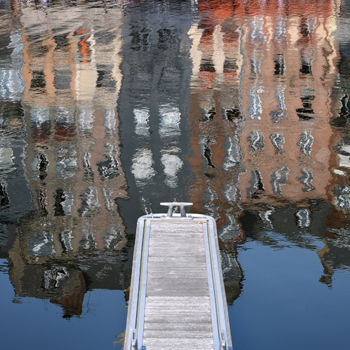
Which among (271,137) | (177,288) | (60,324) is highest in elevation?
(177,288)

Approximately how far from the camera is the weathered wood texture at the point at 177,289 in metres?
11.2

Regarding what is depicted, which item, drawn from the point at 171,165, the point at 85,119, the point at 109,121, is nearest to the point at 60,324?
the point at 171,165

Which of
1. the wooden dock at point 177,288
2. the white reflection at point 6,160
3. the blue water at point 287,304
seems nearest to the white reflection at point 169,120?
the white reflection at point 6,160

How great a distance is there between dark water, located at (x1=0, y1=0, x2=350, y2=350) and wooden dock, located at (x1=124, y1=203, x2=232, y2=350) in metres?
1.38

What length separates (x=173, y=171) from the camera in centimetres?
2167

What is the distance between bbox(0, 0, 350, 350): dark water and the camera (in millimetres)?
14789

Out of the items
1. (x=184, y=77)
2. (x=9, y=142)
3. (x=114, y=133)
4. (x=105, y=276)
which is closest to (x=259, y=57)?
(x=184, y=77)

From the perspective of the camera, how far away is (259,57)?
3634cm

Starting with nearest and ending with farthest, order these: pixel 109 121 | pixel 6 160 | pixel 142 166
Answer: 1. pixel 142 166
2. pixel 6 160
3. pixel 109 121

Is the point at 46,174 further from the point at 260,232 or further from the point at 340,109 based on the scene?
the point at 340,109

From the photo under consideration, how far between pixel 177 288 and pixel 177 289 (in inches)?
1.6

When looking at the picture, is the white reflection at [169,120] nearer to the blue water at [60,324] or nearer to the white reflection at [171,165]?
the white reflection at [171,165]

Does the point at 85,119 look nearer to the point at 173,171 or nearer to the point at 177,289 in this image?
the point at 173,171

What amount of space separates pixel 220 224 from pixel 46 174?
6.49m
